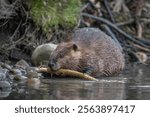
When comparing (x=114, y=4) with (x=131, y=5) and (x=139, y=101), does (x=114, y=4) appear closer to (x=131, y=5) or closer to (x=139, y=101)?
(x=131, y=5)

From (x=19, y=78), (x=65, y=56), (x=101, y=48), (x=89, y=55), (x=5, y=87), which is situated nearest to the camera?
(x=5, y=87)

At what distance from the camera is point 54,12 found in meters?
11.4

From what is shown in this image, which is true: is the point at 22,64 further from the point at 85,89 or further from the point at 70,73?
the point at 85,89

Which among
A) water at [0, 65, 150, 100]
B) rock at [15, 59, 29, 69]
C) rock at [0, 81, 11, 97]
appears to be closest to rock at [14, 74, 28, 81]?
water at [0, 65, 150, 100]

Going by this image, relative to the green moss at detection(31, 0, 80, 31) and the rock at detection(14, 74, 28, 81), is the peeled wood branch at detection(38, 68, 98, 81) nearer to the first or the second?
the rock at detection(14, 74, 28, 81)

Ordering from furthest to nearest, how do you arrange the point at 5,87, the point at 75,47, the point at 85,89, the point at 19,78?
the point at 75,47, the point at 19,78, the point at 85,89, the point at 5,87

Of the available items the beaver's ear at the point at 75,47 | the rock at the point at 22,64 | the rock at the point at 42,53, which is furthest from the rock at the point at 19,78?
the rock at the point at 42,53

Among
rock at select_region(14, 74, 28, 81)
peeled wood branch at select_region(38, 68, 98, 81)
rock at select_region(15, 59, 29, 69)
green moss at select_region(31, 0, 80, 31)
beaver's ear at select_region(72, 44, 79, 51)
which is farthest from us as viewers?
green moss at select_region(31, 0, 80, 31)

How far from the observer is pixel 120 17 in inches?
558

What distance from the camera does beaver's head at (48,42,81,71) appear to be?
9.27 m

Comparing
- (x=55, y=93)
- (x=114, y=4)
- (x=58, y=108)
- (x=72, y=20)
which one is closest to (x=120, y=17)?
(x=114, y=4)

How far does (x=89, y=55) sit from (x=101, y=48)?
1.29 feet

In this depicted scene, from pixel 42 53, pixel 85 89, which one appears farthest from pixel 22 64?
pixel 85 89

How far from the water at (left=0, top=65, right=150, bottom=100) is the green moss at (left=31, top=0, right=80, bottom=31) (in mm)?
1752
